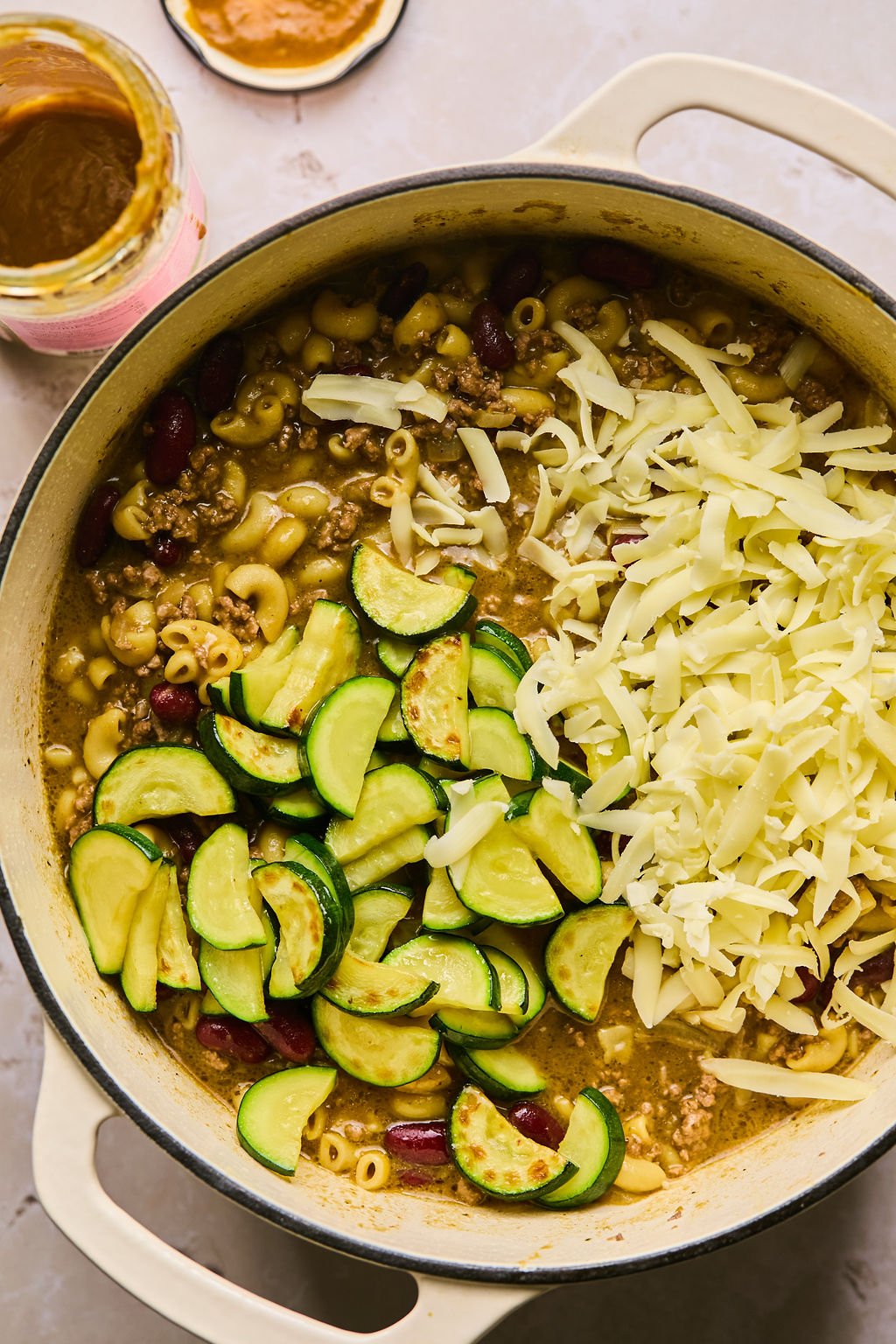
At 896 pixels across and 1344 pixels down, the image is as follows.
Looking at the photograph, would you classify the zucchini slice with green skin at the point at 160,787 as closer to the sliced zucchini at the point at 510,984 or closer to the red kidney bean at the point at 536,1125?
the sliced zucchini at the point at 510,984

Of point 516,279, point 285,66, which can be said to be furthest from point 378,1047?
point 285,66

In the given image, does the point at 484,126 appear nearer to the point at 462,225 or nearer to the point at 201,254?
the point at 462,225

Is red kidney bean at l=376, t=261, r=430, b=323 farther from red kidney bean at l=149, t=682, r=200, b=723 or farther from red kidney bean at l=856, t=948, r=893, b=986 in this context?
red kidney bean at l=856, t=948, r=893, b=986

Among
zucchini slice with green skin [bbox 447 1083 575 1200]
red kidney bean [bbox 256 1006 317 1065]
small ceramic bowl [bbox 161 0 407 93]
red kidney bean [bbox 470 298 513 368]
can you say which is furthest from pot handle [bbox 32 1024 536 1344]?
small ceramic bowl [bbox 161 0 407 93]

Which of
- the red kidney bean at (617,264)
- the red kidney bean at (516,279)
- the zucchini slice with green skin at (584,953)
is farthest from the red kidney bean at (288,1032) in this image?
the red kidney bean at (617,264)

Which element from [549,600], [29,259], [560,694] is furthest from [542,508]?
[29,259]

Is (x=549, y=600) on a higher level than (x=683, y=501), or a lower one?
lower
